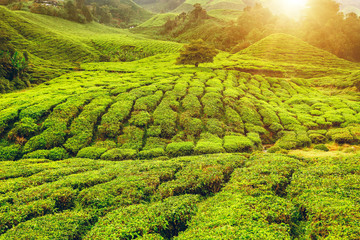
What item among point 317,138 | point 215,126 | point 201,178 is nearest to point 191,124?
point 215,126

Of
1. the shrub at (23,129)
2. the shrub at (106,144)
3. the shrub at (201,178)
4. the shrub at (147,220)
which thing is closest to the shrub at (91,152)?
the shrub at (106,144)

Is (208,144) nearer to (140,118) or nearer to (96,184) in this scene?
(140,118)

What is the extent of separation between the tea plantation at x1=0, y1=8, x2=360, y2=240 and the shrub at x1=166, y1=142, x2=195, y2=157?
11 centimetres

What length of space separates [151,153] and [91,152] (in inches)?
233

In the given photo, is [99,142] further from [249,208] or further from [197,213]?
[249,208]

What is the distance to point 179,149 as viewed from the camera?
1848 centimetres

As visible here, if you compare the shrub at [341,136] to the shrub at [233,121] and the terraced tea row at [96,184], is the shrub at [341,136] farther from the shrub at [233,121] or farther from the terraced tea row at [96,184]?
the terraced tea row at [96,184]

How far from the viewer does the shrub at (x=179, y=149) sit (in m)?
18.3

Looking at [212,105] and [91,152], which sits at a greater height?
[212,105]

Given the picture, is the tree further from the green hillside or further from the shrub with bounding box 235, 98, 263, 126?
the green hillside

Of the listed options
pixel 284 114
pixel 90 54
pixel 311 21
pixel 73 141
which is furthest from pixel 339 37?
pixel 73 141

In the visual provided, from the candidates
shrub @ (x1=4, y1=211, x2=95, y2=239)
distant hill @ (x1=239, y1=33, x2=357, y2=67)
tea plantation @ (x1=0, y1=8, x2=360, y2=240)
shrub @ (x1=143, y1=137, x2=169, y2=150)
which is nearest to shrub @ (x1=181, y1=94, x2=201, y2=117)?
tea plantation @ (x1=0, y1=8, x2=360, y2=240)

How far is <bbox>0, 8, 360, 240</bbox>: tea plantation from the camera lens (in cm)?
837

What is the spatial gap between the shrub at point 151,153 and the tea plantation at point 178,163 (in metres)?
0.12
